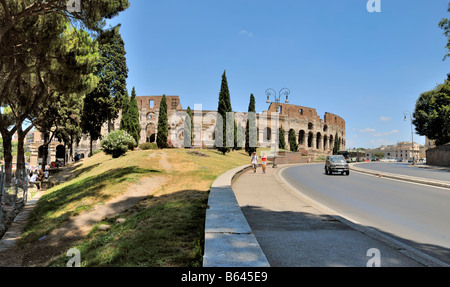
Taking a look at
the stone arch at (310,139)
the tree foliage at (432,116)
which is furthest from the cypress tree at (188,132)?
the tree foliage at (432,116)

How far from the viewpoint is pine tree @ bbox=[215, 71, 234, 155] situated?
34.6 m

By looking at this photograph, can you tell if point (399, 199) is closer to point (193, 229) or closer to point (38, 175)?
point (193, 229)

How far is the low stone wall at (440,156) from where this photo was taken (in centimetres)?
3528

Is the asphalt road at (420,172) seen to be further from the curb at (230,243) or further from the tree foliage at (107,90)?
Answer: the tree foliage at (107,90)

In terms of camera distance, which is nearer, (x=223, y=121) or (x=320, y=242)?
(x=320, y=242)

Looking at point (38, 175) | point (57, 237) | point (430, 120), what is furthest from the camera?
point (430, 120)

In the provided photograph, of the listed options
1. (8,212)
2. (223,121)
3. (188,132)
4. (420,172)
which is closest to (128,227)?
(8,212)

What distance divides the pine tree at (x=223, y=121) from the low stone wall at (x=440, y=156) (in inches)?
1122

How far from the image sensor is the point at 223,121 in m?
36.0

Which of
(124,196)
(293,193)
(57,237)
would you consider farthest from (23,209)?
(293,193)

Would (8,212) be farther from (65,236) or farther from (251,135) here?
(251,135)

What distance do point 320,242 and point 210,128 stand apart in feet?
165
